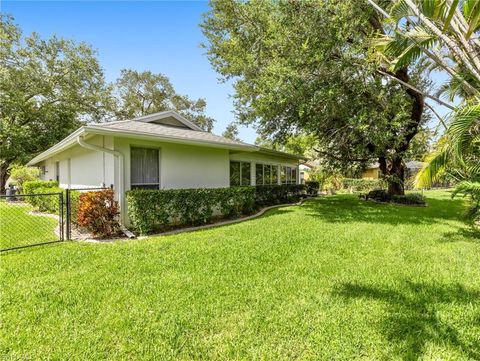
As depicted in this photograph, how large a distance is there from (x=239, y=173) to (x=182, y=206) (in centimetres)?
593

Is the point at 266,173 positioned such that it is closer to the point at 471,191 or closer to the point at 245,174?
the point at 245,174

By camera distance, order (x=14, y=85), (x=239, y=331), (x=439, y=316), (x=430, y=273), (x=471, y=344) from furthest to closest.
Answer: (x=14, y=85)
(x=430, y=273)
(x=439, y=316)
(x=239, y=331)
(x=471, y=344)

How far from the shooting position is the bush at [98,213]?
7222mm

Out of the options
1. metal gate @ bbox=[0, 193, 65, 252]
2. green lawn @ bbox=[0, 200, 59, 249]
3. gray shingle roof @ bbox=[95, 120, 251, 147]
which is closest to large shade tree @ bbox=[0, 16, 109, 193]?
metal gate @ bbox=[0, 193, 65, 252]

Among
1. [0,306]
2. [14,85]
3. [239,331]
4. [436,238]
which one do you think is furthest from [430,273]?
[14,85]

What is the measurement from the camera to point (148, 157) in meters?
9.08

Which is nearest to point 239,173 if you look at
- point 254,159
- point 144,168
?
point 254,159

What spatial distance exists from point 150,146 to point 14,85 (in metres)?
21.0

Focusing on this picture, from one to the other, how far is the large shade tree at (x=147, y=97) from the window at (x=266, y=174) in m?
18.5

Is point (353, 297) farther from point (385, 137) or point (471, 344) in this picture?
point (385, 137)

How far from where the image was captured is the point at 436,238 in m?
7.16

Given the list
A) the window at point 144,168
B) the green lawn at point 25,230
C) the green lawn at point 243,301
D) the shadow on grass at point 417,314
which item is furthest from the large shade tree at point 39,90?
the shadow on grass at point 417,314

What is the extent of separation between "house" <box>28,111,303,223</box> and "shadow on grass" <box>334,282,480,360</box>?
6.94 meters

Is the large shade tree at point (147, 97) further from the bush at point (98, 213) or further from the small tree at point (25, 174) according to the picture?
the bush at point (98, 213)
